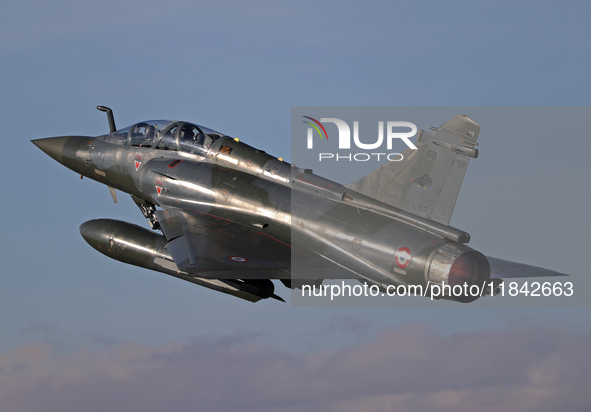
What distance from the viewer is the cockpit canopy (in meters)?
21.8

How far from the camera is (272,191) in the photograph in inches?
781

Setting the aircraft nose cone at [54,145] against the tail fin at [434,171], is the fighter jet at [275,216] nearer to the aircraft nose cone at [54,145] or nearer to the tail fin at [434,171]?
the tail fin at [434,171]

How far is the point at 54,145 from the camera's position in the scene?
24.6 meters

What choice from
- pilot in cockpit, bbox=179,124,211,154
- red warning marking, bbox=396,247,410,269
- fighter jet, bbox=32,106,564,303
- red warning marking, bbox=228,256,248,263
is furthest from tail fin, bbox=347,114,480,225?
pilot in cockpit, bbox=179,124,211,154

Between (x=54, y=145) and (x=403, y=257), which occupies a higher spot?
(x=54, y=145)

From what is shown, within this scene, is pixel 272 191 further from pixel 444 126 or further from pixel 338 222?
pixel 444 126

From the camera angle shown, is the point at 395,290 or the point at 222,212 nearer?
the point at 395,290

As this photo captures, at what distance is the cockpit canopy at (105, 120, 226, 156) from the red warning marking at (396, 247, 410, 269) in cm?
743

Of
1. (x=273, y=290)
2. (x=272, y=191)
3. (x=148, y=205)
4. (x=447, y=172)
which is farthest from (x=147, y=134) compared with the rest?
(x=447, y=172)

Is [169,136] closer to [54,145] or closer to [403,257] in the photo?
[54,145]

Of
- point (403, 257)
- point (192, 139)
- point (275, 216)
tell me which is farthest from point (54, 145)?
point (403, 257)

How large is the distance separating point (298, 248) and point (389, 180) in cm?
296

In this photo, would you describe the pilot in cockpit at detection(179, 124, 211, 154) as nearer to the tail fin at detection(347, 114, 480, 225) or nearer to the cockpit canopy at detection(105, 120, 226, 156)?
the cockpit canopy at detection(105, 120, 226, 156)

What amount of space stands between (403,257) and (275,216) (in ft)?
13.5
